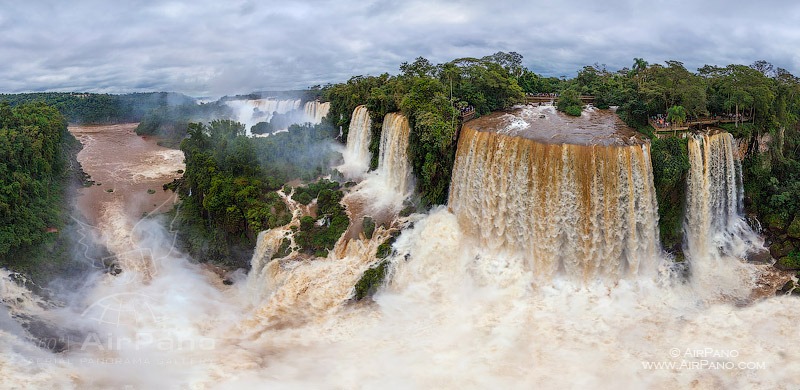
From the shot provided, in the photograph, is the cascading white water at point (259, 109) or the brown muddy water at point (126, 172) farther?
the cascading white water at point (259, 109)

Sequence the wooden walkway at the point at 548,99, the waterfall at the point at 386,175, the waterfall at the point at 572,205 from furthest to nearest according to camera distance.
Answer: the wooden walkway at the point at 548,99
the waterfall at the point at 386,175
the waterfall at the point at 572,205

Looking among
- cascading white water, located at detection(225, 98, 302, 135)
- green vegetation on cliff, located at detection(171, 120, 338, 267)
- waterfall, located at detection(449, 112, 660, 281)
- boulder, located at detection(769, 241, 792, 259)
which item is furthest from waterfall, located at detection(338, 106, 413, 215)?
cascading white water, located at detection(225, 98, 302, 135)

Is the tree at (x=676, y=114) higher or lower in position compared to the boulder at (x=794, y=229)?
higher

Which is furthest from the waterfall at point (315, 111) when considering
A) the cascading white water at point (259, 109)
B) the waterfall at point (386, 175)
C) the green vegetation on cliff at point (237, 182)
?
the waterfall at point (386, 175)

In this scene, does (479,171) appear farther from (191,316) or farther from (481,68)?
(191,316)

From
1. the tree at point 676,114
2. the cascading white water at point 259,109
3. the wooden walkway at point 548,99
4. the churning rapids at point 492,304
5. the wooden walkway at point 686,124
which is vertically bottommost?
the churning rapids at point 492,304

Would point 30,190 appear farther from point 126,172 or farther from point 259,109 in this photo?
point 259,109

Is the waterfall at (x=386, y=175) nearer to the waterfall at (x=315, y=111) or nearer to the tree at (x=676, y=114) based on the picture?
the tree at (x=676, y=114)
